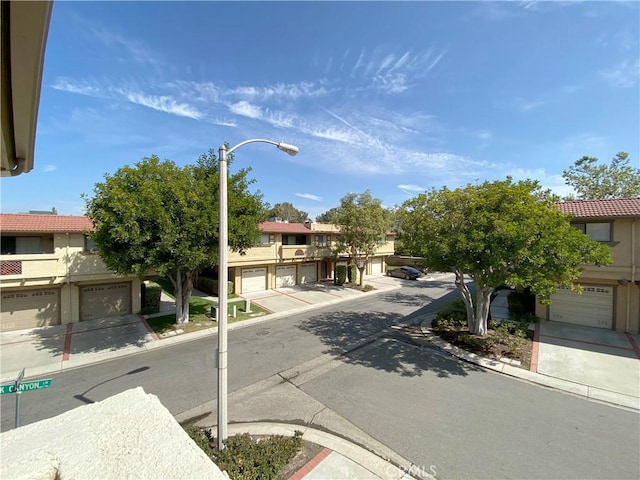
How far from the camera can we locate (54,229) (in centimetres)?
1396

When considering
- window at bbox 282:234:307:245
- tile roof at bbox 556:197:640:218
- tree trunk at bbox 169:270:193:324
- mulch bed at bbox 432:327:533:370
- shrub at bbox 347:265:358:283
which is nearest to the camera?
mulch bed at bbox 432:327:533:370

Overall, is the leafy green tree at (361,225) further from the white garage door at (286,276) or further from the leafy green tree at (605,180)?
the leafy green tree at (605,180)

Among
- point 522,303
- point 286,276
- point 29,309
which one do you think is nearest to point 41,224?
point 29,309

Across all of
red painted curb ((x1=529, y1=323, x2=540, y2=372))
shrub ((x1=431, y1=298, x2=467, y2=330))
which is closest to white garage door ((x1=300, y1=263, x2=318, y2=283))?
shrub ((x1=431, y1=298, x2=467, y2=330))

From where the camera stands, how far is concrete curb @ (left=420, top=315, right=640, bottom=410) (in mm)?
8240

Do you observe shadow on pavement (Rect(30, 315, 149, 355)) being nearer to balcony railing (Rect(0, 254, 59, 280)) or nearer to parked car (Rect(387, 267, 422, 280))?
balcony railing (Rect(0, 254, 59, 280))

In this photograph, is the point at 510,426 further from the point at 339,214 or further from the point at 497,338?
the point at 339,214

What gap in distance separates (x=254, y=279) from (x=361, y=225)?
1013 centimetres

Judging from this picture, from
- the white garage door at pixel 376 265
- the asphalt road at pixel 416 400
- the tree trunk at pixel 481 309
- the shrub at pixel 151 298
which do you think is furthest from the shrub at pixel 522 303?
the shrub at pixel 151 298

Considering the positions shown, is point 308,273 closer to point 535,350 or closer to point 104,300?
point 104,300

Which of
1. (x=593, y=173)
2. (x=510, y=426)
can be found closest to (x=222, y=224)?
(x=510, y=426)

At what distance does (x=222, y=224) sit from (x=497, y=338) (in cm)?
1254

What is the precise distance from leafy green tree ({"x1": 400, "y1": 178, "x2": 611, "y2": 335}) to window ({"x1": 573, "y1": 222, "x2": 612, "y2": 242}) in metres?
4.18

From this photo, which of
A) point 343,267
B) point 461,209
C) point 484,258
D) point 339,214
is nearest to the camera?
point 484,258
